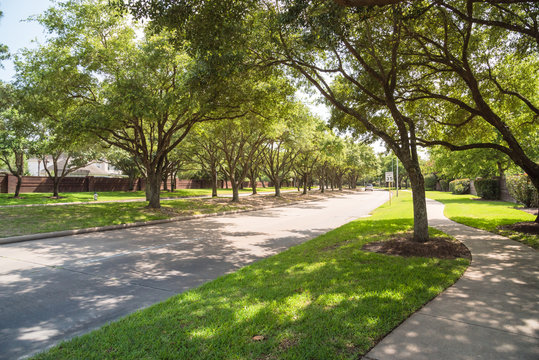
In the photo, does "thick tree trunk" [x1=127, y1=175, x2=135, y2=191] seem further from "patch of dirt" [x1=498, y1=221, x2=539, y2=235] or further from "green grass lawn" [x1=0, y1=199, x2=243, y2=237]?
"patch of dirt" [x1=498, y1=221, x2=539, y2=235]

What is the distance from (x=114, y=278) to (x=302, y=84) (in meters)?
9.98

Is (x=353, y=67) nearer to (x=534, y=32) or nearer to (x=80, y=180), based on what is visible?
(x=534, y=32)

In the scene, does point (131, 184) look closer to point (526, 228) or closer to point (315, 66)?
point (315, 66)

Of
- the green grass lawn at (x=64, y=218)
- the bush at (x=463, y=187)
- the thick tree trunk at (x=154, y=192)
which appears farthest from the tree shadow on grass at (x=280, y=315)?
the bush at (x=463, y=187)

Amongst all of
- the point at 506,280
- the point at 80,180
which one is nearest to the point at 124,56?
the point at 506,280

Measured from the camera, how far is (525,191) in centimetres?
1945

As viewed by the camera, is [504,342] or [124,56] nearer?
[504,342]

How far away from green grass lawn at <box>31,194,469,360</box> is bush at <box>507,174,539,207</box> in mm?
17572

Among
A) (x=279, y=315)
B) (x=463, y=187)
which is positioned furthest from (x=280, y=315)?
(x=463, y=187)

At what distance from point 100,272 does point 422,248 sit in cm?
721

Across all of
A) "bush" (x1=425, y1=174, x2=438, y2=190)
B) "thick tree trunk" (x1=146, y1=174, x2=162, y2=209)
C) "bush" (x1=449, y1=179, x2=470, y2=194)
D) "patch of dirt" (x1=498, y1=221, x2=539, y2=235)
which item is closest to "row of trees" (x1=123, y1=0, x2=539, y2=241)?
"patch of dirt" (x1=498, y1=221, x2=539, y2=235)

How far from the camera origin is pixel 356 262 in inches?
253

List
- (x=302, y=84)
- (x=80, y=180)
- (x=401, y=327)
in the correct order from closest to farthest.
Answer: (x=401, y=327) → (x=302, y=84) → (x=80, y=180)

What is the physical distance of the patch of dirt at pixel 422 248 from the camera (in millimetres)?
7121
